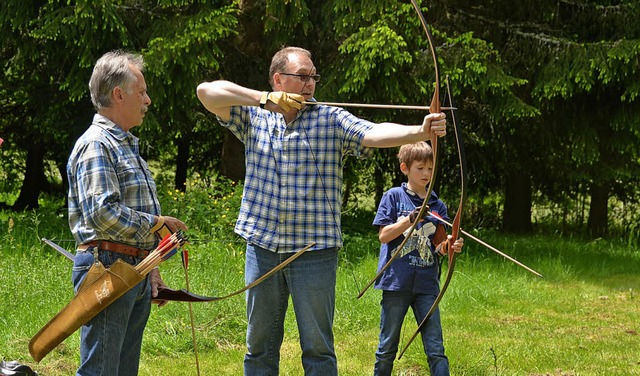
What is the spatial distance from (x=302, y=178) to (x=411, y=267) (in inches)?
33.6

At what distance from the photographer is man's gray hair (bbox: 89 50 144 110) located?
285cm

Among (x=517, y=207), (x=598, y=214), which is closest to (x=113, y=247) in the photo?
(x=517, y=207)

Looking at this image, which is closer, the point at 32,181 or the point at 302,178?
the point at 302,178

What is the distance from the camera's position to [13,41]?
8.99 m

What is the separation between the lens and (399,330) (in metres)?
3.93

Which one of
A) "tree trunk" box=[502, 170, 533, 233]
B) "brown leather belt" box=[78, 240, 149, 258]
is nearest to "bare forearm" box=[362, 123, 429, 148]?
"brown leather belt" box=[78, 240, 149, 258]

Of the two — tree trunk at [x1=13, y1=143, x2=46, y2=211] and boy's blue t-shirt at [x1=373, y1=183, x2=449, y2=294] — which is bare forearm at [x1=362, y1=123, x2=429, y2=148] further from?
tree trunk at [x1=13, y1=143, x2=46, y2=211]

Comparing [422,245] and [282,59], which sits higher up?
[282,59]

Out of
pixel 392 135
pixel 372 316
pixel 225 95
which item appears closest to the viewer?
pixel 392 135

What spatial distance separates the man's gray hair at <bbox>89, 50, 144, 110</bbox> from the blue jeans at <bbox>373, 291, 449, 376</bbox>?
164 cm

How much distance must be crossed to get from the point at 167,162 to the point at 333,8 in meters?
7.37

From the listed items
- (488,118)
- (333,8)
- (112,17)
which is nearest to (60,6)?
(112,17)

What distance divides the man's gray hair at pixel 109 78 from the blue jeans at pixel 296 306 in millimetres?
847

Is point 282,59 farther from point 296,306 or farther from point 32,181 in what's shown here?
point 32,181
